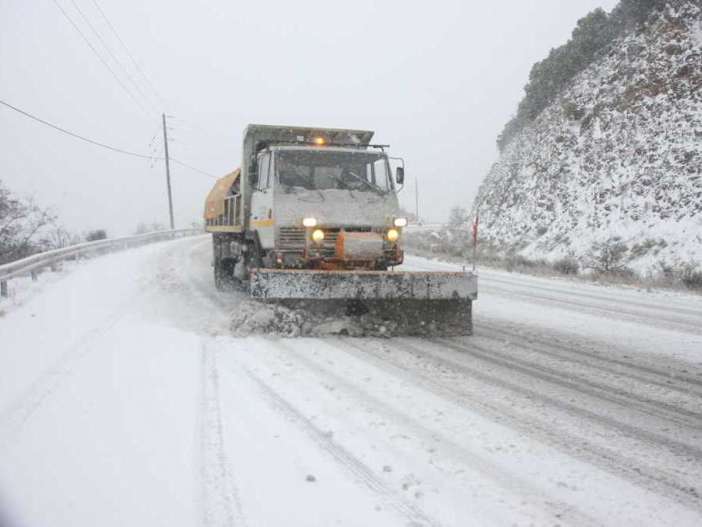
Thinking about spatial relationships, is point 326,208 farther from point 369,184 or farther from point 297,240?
Answer: point 369,184

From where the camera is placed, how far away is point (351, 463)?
9.84 feet

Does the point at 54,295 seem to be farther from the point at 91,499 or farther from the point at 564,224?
the point at 564,224

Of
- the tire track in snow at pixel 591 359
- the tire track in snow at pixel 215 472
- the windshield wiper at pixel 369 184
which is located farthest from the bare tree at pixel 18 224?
the tire track in snow at pixel 591 359

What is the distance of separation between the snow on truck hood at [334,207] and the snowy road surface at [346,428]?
1.81 m

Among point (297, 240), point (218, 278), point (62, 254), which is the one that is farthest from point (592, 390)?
point (62, 254)

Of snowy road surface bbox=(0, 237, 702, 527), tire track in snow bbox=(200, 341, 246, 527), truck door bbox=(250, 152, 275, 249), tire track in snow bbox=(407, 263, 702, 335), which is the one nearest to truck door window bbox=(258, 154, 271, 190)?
truck door bbox=(250, 152, 275, 249)

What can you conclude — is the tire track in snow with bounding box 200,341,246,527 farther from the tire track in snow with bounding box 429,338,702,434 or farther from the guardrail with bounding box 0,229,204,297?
the guardrail with bounding box 0,229,204,297

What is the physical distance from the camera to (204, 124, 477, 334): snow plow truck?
20.6 feet

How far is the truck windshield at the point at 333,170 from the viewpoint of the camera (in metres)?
7.64

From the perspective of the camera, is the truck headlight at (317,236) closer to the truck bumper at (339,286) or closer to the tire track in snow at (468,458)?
the truck bumper at (339,286)

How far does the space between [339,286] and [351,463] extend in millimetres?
3333

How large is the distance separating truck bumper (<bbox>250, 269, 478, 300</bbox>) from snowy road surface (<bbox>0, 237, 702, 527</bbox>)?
0.56 metres

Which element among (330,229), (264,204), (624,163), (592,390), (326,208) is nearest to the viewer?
(592,390)

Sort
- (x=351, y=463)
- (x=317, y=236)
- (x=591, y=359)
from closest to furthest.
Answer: (x=351, y=463), (x=591, y=359), (x=317, y=236)
